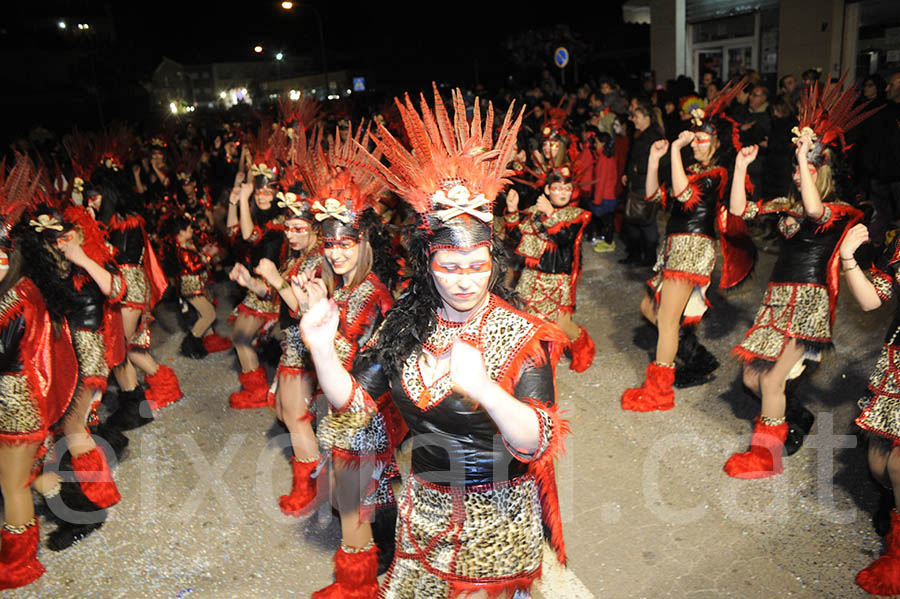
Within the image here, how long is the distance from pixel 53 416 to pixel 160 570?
105 centimetres

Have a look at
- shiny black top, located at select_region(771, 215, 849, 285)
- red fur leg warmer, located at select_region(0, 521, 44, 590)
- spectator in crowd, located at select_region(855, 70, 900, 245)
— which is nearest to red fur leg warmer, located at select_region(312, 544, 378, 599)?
red fur leg warmer, located at select_region(0, 521, 44, 590)

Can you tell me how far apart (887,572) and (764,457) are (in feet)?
3.63

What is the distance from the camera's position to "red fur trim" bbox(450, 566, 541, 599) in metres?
2.31

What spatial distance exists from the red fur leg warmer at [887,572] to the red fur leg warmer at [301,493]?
3.02 m

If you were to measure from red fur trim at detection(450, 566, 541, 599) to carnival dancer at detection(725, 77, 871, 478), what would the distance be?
2421mm

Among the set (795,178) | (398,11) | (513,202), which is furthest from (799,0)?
(398,11)

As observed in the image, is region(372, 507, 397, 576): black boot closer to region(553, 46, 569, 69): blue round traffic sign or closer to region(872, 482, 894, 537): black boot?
region(872, 482, 894, 537): black boot

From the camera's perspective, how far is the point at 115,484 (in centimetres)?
467

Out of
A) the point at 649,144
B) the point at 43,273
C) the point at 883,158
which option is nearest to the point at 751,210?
the point at 883,158

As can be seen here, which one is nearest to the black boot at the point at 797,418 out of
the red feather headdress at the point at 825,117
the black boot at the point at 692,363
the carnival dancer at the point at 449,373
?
the black boot at the point at 692,363

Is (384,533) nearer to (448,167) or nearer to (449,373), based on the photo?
(449,373)

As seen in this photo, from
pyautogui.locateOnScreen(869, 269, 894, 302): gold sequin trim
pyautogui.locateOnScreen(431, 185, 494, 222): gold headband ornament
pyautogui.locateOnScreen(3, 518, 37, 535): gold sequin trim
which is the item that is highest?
pyautogui.locateOnScreen(431, 185, 494, 222): gold headband ornament

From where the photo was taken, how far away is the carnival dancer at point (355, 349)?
314 cm

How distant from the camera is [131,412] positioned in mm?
5629
